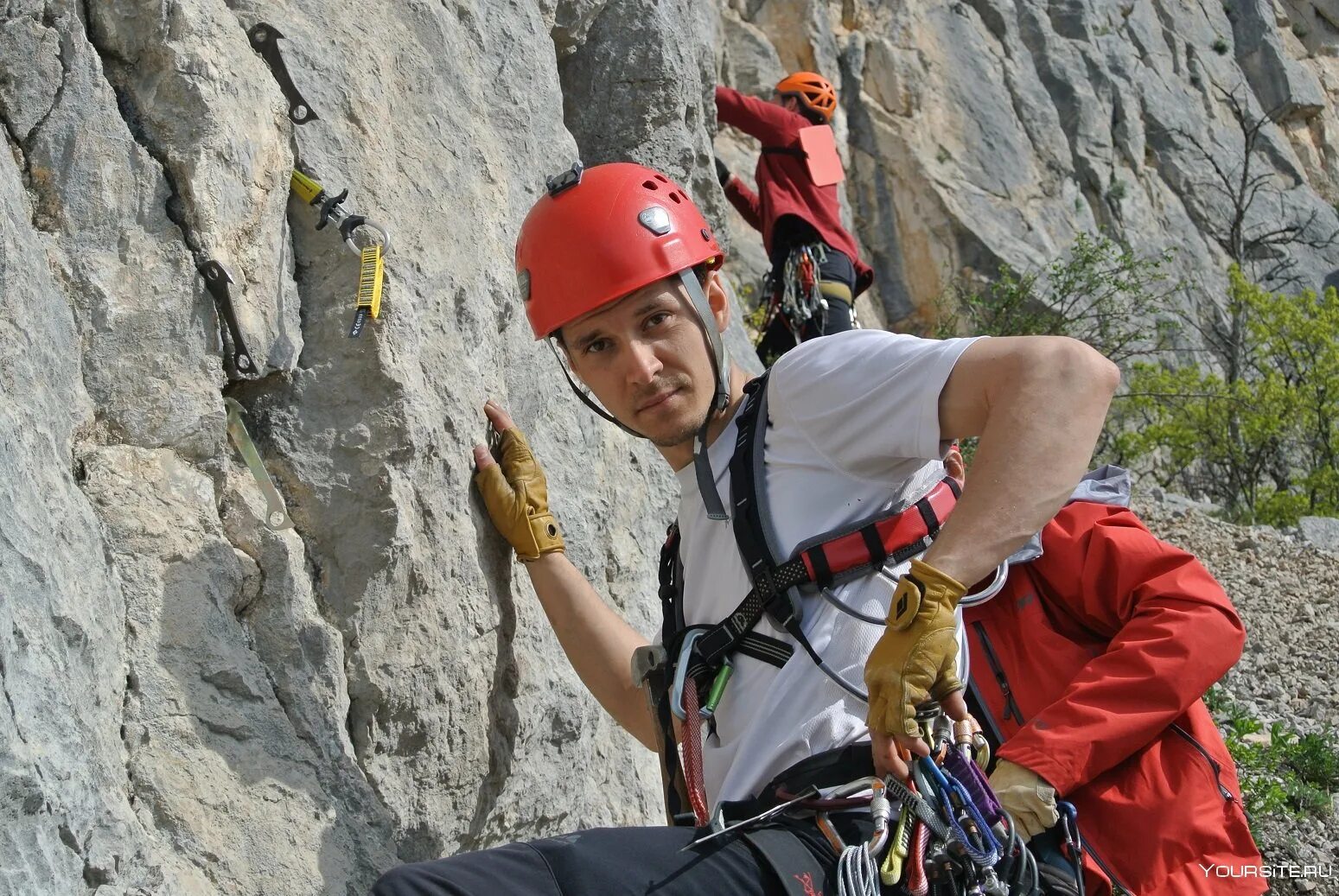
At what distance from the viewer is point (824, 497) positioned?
2594 millimetres

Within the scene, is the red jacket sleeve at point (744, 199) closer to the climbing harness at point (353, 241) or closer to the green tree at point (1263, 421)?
the climbing harness at point (353, 241)

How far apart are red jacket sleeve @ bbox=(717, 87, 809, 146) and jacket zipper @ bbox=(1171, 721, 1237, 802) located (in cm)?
631

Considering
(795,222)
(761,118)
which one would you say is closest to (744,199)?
(795,222)

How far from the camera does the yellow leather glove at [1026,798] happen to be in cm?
234

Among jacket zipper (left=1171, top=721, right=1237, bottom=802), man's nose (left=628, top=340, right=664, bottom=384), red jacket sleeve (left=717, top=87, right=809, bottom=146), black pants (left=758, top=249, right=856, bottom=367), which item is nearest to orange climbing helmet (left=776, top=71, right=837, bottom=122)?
red jacket sleeve (left=717, top=87, right=809, bottom=146)

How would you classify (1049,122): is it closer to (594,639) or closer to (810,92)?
(810,92)

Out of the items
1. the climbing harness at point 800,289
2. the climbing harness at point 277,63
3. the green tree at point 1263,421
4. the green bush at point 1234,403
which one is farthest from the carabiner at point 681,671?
the green tree at point 1263,421

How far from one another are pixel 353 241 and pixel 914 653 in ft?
5.98

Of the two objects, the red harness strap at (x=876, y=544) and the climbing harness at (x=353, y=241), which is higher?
the climbing harness at (x=353, y=241)

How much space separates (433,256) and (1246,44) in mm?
28843

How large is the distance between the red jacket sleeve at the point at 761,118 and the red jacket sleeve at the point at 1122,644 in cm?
608

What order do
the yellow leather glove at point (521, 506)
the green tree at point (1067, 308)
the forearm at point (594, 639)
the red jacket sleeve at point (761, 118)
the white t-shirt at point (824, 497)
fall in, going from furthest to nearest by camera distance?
1. the green tree at point (1067, 308)
2. the red jacket sleeve at point (761, 118)
3. the yellow leather glove at point (521, 506)
4. the forearm at point (594, 639)
5. the white t-shirt at point (824, 497)

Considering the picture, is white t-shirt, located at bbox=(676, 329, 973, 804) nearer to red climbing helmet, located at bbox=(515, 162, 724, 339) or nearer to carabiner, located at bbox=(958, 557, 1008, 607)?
carabiner, located at bbox=(958, 557, 1008, 607)

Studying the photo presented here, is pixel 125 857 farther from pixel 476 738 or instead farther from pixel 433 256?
pixel 433 256
